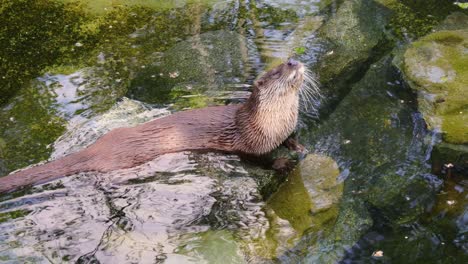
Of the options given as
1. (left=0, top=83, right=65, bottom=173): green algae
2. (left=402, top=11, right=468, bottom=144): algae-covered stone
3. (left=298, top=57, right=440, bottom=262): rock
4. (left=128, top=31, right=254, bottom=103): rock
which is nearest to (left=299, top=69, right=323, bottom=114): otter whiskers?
(left=298, top=57, right=440, bottom=262): rock

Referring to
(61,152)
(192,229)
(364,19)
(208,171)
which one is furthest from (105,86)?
(364,19)

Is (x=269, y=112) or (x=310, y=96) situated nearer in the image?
(x=269, y=112)

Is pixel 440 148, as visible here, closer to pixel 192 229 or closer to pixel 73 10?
pixel 192 229

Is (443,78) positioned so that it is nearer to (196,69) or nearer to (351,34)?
(351,34)

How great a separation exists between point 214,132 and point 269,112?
0.38 m

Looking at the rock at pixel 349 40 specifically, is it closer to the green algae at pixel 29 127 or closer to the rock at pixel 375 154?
the rock at pixel 375 154

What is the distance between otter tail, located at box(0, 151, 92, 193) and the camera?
3311 millimetres

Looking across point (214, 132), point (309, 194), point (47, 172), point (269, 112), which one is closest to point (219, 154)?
point (214, 132)

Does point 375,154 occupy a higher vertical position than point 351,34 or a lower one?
lower

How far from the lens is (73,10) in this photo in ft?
18.2

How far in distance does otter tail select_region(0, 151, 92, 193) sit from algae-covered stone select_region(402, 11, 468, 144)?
2.25 metres

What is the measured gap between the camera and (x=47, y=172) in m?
3.38

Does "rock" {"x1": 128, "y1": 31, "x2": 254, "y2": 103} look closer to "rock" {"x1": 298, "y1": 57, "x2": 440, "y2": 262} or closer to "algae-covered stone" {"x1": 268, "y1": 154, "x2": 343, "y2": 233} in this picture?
"rock" {"x1": 298, "y1": 57, "x2": 440, "y2": 262}

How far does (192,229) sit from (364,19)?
2822 millimetres
